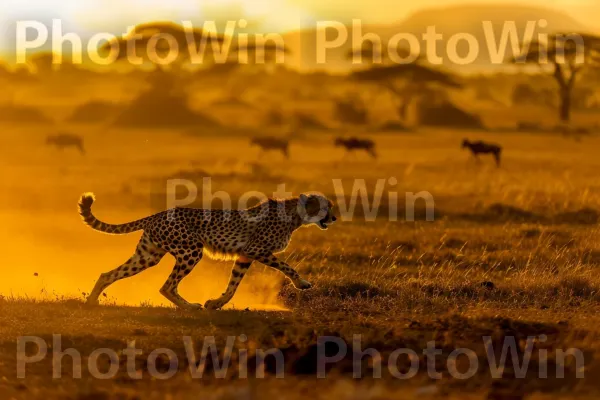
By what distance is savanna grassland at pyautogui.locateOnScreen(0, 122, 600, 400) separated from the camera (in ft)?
23.3

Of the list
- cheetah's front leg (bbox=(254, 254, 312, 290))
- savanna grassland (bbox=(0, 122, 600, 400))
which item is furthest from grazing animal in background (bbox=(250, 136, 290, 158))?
cheetah's front leg (bbox=(254, 254, 312, 290))

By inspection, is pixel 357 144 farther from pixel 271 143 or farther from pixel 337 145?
pixel 271 143

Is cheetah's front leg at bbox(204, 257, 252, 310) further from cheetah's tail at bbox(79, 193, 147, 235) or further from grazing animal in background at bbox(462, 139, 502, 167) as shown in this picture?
grazing animal in background at bbox(462, 139, 502, 167)

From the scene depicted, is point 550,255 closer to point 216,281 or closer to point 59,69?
point 216,281

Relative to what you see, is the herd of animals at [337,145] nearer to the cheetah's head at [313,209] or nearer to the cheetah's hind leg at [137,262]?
the cheetah's head at [313,209]

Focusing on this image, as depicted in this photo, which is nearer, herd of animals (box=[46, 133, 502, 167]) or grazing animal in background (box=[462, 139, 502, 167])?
grazing animal in background (box=[462, 139, 502, 167])

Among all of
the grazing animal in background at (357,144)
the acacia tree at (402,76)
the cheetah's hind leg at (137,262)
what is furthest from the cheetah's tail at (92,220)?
the acacia tree at (402,76)

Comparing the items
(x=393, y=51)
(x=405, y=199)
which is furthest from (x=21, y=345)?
(x=393, y=51)

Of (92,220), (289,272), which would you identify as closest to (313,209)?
(289,272)

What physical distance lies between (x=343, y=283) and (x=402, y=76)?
29.6m

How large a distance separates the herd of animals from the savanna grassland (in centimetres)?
→ 169

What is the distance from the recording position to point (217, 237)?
998cm

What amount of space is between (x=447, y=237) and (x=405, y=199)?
3.85 metres

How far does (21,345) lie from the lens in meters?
8.16
